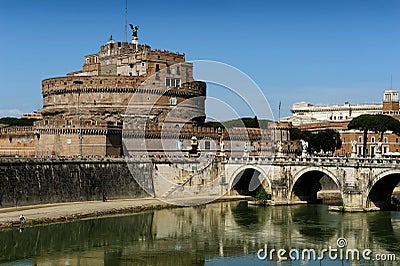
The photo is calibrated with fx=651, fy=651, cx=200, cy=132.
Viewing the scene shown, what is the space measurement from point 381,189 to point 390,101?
59097 millimetres

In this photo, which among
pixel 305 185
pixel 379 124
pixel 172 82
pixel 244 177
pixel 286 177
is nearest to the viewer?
pixel 286 177

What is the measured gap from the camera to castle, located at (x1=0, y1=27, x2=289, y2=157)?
2023 inches

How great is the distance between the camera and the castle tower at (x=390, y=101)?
3710 inches

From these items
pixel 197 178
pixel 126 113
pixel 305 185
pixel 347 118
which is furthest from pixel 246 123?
pixel 305 185

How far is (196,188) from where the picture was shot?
160ft

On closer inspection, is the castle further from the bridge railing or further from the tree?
the tree

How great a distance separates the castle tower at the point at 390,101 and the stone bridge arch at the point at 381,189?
54.0 m

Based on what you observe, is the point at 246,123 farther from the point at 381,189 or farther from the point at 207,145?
the point at 381,189

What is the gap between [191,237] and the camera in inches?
1276

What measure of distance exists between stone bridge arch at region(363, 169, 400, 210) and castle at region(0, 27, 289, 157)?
17713 millimetres

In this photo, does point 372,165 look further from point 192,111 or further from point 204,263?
point 192,111

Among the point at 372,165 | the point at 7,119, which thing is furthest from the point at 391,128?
the point at 7,119

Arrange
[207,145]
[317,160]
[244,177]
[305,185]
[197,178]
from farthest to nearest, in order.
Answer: [207,145] < [244,177] < [197,178] < [305,185] < [317,160]

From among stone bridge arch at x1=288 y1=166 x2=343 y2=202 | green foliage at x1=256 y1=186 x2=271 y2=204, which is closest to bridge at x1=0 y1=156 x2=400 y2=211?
stone bridge arch at x1=288 y1=166 x2=343 y2=202
